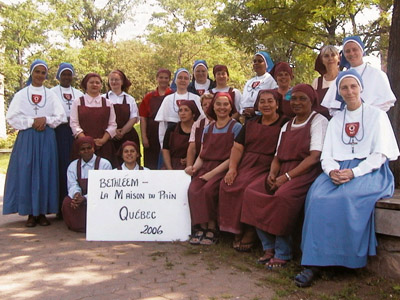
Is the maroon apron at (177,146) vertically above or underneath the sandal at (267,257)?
above

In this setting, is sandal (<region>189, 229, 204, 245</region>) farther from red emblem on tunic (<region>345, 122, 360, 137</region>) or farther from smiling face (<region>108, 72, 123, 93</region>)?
smiling face (<region>108, 72, 123, 93</region>)

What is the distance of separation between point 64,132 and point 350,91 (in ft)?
14.0

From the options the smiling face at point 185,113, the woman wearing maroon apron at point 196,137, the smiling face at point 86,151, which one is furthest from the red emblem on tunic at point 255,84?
the smiling face at point 86,151

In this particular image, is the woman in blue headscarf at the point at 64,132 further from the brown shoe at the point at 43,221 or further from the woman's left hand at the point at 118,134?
the woman's left hand at the point at 118,134

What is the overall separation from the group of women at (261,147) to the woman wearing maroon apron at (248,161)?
1 cm

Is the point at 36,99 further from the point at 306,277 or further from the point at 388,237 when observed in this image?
the point at 388,237

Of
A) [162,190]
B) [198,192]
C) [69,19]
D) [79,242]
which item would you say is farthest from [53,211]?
[69,19]

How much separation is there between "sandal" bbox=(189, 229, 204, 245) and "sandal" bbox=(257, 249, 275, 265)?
0.97 meters

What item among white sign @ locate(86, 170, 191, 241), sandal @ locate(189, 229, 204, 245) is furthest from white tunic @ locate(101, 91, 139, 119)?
sandal @ locate(189, 229, 204, 245)

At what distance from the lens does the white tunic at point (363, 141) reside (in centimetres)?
425

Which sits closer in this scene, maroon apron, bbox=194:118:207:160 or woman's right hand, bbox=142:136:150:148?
maroon apron, bbox=194:118:207:160

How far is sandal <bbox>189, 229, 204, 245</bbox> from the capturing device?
546 centimetres

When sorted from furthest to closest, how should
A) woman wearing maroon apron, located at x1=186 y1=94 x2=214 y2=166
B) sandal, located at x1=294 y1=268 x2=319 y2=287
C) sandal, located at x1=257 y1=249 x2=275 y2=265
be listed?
woman wearing maroon apron, located at x1=186 y1=94 x2=214 y2=166
sandal, located at x1=257 y1=249 x2=275 y2=265
sandal, located at x1=294 y1=268 x2=319 y2=287

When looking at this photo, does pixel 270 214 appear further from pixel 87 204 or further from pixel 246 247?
pixel 87 204
